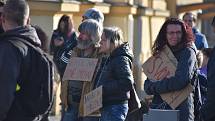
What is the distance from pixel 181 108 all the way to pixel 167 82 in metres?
0.27

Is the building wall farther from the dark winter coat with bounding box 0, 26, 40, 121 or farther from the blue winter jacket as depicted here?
the dark winter coat with bounding box 0, 26, 40, 121

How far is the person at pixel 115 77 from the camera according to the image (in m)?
6.94

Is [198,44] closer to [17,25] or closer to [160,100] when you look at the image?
[160,100]

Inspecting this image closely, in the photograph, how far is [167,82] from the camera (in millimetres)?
6789

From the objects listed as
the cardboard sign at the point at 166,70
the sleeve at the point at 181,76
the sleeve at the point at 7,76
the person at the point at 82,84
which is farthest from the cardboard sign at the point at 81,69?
the sleeve at the point at 7,76

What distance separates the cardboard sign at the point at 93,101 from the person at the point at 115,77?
0.05 meters

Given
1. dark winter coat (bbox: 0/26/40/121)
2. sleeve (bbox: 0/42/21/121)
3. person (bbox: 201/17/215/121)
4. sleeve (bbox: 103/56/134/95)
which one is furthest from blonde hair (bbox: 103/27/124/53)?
sleeve (bbox: 0/42/21/121)

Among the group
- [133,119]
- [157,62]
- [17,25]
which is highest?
[17,25]

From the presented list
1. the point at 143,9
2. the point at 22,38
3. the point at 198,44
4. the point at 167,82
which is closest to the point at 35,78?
the point at 22,38

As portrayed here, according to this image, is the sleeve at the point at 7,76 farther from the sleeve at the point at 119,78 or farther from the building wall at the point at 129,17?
the building wall at the point at 129,17

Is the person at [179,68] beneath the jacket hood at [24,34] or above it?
beneath

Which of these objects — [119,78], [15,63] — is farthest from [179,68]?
[15,63]

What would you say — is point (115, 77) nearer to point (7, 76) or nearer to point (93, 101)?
point (93, 101)

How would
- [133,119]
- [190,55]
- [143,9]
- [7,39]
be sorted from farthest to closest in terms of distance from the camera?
[143,9] < [133,119] < [190,55] < [7,39]
